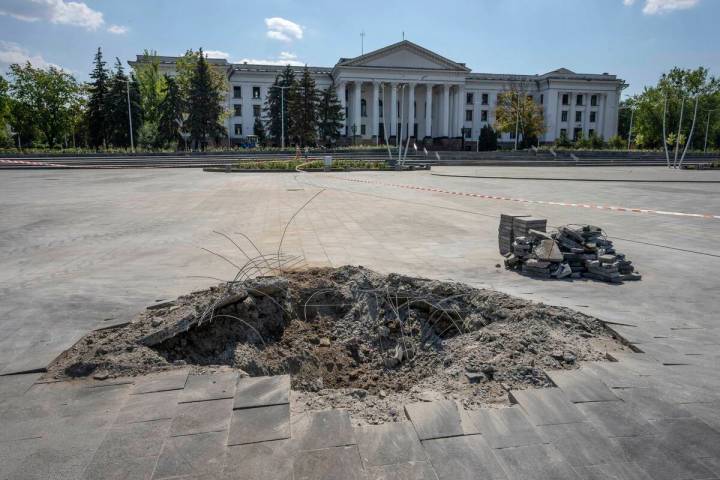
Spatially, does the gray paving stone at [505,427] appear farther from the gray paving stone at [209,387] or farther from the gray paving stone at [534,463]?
the gray paving stone at [209,387]

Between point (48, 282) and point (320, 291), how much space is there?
401 cm

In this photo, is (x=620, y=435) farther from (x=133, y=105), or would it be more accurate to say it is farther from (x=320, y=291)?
(x=133, y=105)

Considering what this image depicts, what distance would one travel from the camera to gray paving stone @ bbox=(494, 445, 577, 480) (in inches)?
96.2

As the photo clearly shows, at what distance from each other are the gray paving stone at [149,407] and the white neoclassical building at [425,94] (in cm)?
6659

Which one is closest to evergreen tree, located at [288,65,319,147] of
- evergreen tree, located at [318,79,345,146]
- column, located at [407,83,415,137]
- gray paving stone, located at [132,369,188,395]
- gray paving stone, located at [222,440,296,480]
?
evergreen tree, located at [318,79,345,146]

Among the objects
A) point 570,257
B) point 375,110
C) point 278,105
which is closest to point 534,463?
point 570,257

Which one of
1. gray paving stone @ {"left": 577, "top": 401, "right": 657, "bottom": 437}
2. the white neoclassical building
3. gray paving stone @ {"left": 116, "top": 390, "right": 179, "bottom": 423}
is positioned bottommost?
gray paving stone @ {"left": 116, "top": 390, "right": 179, "bottom": 423}

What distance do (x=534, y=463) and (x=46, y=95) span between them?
7490cm

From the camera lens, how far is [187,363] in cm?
394

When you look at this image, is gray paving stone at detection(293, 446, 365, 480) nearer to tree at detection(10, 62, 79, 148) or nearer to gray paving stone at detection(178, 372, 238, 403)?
gray paving stone at detection(178, 372, 238, 403)

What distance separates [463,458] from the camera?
8.45 feet

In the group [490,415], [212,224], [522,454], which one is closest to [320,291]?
[490,415]

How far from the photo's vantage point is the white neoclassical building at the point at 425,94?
72312 millimetres

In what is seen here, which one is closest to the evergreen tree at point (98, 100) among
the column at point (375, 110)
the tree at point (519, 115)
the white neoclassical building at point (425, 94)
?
the white neoclassical building at point (425, 94)
